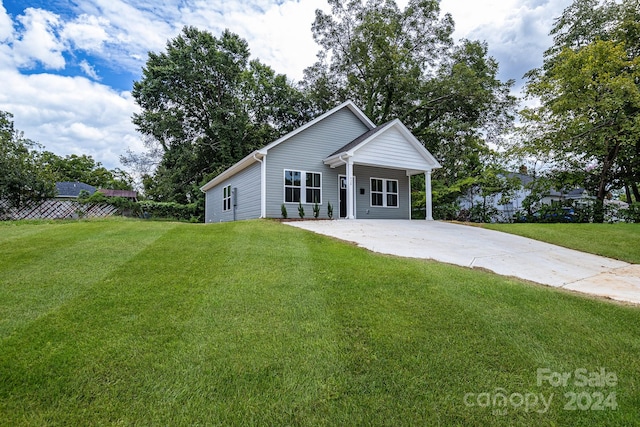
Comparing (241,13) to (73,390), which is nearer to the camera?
(73,390)

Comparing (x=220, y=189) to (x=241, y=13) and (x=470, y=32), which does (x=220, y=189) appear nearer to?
(x=241, y=13)

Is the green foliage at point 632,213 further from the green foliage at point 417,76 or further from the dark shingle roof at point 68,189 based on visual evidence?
the dark shingle roof at point 68,189

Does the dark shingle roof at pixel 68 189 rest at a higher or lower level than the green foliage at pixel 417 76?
lower

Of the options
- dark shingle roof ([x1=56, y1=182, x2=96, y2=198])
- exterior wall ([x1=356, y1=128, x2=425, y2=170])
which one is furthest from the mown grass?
dark shingle roof ([x1=56, y1=182, x2=96, y2=198])

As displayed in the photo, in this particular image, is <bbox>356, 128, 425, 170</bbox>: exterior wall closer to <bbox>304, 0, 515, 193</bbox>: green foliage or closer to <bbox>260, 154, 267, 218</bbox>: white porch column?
<bbox>260, 154, 267, 218</bbox>: white porch column

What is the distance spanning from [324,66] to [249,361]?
2469 centimetres

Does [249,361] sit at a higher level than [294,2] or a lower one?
lower

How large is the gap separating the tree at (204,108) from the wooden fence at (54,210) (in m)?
6.45

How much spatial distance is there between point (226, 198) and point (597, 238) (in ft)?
50.3

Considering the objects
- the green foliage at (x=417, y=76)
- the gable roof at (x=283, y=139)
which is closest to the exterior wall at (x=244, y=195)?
the gable roof at (x=283, y=139)

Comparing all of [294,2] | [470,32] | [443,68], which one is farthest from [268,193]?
[470,32]

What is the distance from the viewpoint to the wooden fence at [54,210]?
16331mm

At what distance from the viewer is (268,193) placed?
12.7m

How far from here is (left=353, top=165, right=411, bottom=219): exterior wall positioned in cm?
1483
